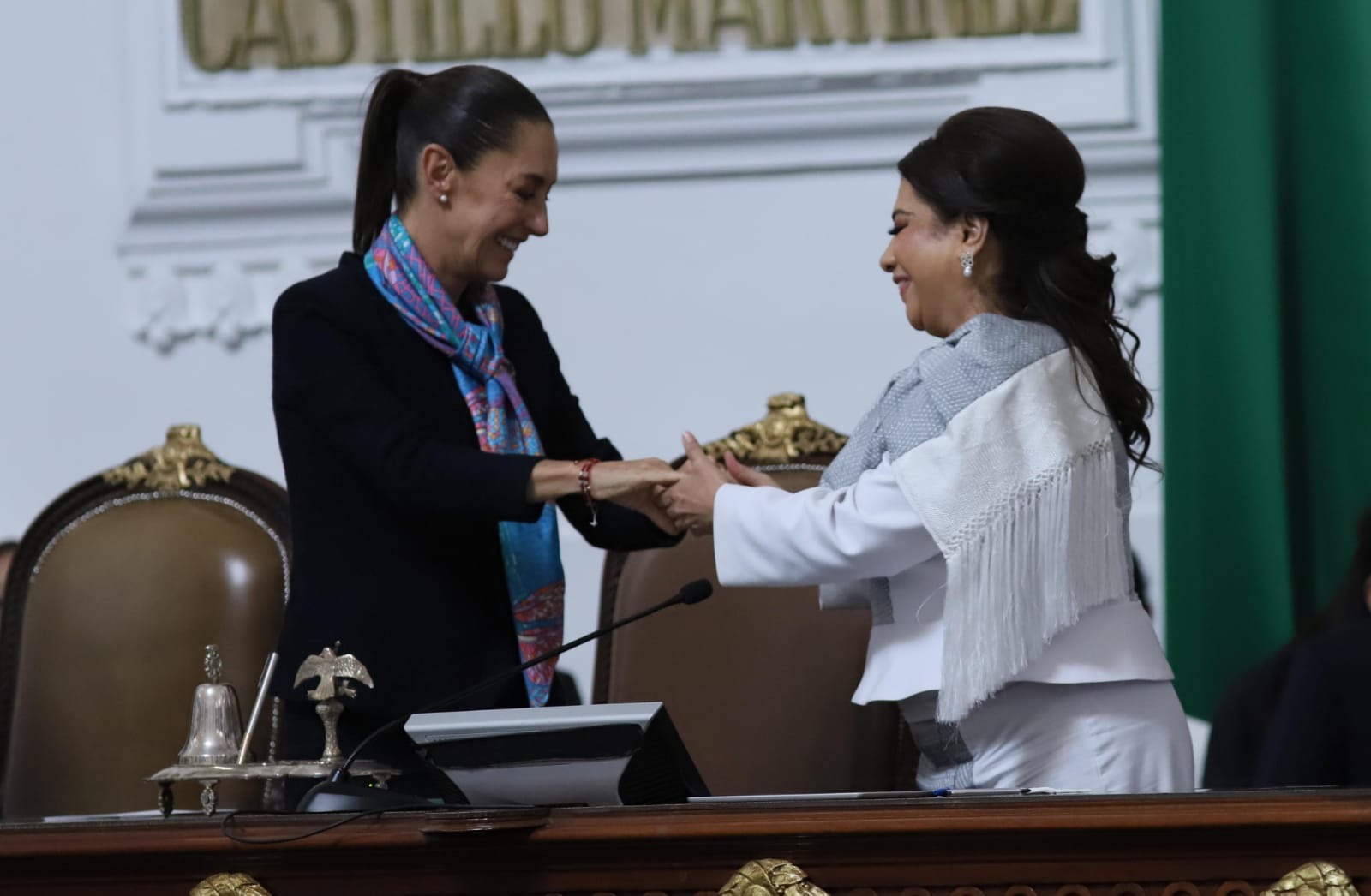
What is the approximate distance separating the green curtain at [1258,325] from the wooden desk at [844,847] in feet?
4.34

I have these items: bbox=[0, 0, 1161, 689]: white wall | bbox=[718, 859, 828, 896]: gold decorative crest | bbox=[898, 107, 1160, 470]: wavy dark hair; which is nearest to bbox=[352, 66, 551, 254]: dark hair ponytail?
bbox=[898, 107, 1160, 470]: wavy dark hair

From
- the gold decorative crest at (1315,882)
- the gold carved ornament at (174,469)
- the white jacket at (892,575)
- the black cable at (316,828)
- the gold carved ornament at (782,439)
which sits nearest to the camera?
the gold decorative crest at (1315,882)

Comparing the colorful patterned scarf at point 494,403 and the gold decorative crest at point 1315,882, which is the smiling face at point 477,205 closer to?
the colorful patterned scarf at point 494,403

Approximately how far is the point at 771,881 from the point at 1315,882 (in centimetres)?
41

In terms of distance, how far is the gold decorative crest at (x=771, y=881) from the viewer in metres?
1.38

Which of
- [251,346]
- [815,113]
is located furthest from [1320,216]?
[251,346]

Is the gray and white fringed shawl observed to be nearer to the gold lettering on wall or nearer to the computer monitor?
the computer monitor

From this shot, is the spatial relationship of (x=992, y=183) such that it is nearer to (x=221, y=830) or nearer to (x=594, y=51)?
(x=221, y=830)

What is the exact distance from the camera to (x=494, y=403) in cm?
203

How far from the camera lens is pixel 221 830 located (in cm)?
148

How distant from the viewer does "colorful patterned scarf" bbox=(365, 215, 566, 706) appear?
196 cm

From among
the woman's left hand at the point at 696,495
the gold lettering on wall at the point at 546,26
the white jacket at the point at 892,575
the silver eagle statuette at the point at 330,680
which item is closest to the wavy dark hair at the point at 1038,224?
the white jacket at the point at 892,575

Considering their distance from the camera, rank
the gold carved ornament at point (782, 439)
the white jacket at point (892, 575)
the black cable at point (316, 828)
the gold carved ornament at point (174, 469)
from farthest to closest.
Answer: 1. the gold carved ornament at point (174, 469)
2. the gold carved ornament at point (782, 439)
3. the white jacket at point (892, 575)
4. the black cable at point (316, 828)

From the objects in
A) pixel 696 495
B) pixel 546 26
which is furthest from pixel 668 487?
pixel 546 26
